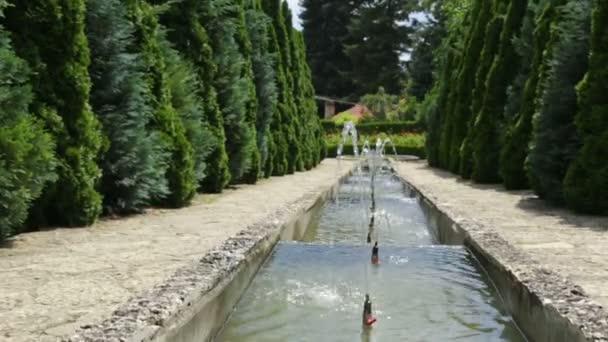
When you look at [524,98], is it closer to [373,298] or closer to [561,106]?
[561,106]

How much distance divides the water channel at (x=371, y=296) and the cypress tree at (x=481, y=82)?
864 cm

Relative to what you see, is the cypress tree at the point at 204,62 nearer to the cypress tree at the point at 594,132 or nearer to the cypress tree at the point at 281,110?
the cypress tree at the point at 594,132

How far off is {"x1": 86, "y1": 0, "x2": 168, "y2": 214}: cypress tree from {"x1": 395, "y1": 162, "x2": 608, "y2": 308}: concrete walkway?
3.62m

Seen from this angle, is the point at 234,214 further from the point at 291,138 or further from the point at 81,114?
the point at 291,138

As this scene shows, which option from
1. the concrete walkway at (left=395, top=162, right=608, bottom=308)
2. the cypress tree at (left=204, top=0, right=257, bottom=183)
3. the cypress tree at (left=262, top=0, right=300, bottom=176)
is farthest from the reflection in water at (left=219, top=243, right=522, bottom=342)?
the cypress tree at (left=262, top=0, right=300, bottom=176)

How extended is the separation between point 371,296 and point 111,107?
4096 mm

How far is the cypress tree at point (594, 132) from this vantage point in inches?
273

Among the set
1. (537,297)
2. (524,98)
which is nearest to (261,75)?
(524,98)

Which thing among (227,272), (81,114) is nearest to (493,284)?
(227,272)

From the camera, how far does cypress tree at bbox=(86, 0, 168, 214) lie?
6664 mm

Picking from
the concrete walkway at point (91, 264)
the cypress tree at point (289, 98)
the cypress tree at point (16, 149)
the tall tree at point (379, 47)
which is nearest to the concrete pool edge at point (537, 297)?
the concrete walkway at point (91, 264)

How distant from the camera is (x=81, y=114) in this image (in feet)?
19.7

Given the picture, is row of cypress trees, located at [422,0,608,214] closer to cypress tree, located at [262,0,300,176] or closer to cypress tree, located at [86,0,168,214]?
cypress tree, located at [262,0,300,176]

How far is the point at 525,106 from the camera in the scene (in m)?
9.70
